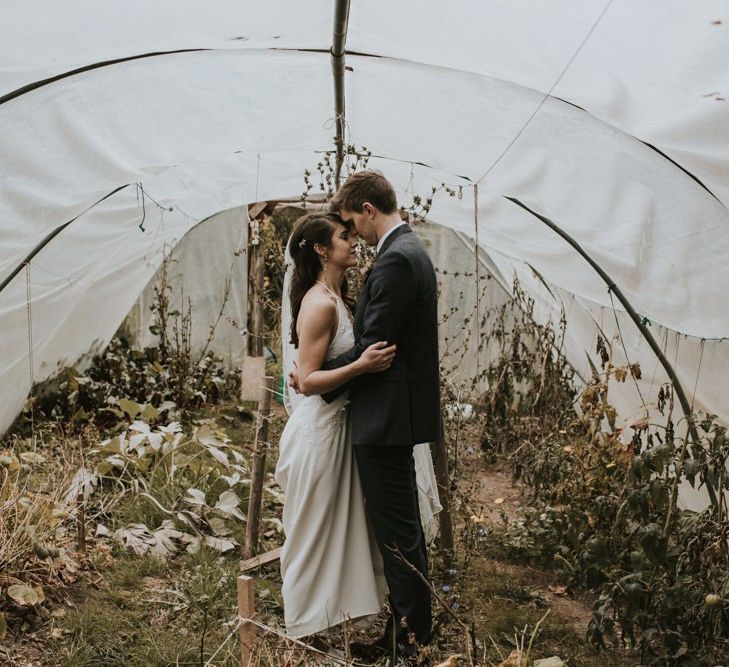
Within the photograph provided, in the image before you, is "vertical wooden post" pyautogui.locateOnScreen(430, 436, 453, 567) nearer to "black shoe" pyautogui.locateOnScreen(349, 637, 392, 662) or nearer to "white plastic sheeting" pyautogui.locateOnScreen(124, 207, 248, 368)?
"black shoe" pyautogui.locateOnScreen(349, 637, 392, 662)

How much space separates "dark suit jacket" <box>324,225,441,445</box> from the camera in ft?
10.4

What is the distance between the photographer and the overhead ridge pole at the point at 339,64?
318 cm

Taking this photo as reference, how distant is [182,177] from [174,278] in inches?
138

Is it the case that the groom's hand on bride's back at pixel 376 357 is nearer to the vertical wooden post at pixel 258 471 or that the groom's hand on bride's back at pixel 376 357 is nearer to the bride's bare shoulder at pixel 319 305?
the bride's bare shoulder at pixel 319 305

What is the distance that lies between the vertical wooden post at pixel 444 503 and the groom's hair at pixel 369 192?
4.40 feet

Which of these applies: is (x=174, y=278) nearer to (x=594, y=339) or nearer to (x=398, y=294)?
(x=594, y=339)

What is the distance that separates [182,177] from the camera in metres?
5.67

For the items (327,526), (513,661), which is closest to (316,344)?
(327,526)

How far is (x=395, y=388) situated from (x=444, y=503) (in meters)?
1.23

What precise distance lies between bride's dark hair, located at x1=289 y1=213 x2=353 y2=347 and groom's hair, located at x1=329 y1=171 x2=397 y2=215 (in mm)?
153

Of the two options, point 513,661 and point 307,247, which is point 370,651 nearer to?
point 513,661

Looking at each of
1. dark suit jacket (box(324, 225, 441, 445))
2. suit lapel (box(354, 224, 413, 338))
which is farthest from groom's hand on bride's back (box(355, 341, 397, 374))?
suit lapel (box(354, 224, 413, 338))

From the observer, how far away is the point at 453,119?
Answer: 3902 mm

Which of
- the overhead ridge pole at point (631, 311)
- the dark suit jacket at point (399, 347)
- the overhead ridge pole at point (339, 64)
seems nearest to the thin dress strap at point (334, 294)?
the dark suit jacket at point (399, 347)
